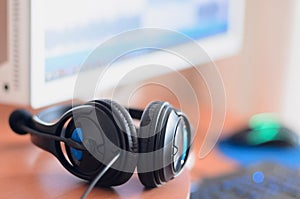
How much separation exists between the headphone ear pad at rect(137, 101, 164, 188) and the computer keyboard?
0.33 ft

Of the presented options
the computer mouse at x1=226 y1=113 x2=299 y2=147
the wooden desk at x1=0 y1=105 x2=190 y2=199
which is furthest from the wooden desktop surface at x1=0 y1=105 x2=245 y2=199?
the computer mouse at x1=226 y1=113 x2=299 y2=147

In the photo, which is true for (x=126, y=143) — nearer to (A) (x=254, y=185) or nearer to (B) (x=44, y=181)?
(B) (x=44, y=181)

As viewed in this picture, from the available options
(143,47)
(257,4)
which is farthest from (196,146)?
(257,4)

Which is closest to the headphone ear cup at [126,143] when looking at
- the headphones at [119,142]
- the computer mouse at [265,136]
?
the headphones at [119,142]

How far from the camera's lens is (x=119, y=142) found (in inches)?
21.4

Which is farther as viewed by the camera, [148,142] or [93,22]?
[93,22]

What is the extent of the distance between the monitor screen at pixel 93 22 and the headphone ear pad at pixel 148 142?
0.52 ft

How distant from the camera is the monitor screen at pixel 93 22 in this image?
0.66m

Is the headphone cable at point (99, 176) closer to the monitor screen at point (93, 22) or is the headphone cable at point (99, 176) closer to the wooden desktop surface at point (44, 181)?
the wooden desktop surface at point (44, 181)

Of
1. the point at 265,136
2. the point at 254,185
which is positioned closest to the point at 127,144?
the point at 254,185

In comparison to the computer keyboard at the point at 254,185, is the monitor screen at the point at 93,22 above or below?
above

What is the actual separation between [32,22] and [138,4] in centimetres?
21

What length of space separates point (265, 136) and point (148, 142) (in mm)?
385

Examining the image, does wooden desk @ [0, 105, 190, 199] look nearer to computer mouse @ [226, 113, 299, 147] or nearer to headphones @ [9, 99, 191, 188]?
headphones @ [9, 99, 191, 188]
